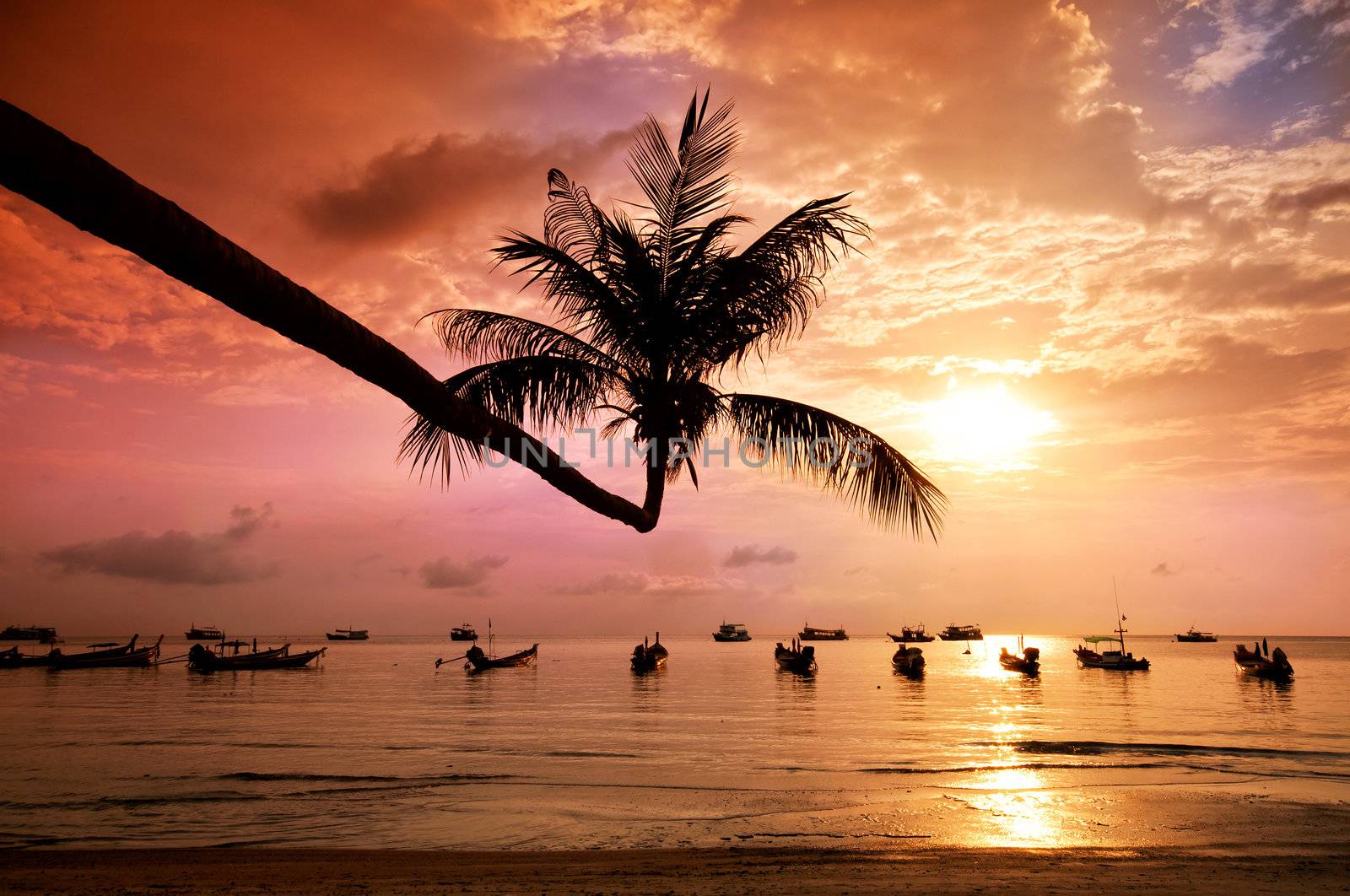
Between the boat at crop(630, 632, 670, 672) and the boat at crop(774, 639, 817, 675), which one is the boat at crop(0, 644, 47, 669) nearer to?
the boat at crop(630, 632, 670, 672)

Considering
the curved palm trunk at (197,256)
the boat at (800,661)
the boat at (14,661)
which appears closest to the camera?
the curved palm trunk at (197,256)

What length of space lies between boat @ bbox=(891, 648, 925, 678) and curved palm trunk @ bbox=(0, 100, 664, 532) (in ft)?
219

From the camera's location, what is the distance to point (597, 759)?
2258 cm

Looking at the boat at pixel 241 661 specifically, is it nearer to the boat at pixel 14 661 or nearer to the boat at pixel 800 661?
the boat at pixel 14 661

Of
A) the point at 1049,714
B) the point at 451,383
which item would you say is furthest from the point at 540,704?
the point at 451,383

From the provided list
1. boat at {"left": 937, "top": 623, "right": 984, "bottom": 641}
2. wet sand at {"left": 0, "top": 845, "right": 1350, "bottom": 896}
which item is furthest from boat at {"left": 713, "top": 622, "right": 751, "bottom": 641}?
wet sand at {"left": 0, "top": 845, "right": 1350, "bottom": 896}

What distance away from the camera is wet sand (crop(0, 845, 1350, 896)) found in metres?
9.00

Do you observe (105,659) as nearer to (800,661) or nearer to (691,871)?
(800,661)

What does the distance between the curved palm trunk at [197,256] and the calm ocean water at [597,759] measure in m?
10.7

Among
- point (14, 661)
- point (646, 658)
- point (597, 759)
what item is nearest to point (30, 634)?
point (14, 661)

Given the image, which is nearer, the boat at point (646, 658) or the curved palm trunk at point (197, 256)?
the curved palm trunk at point (197, 256)

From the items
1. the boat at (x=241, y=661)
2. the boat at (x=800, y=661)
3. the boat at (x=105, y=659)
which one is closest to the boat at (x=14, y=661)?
the boat at (x=105, y=659)

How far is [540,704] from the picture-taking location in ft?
136

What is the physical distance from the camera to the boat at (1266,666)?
56875mm
